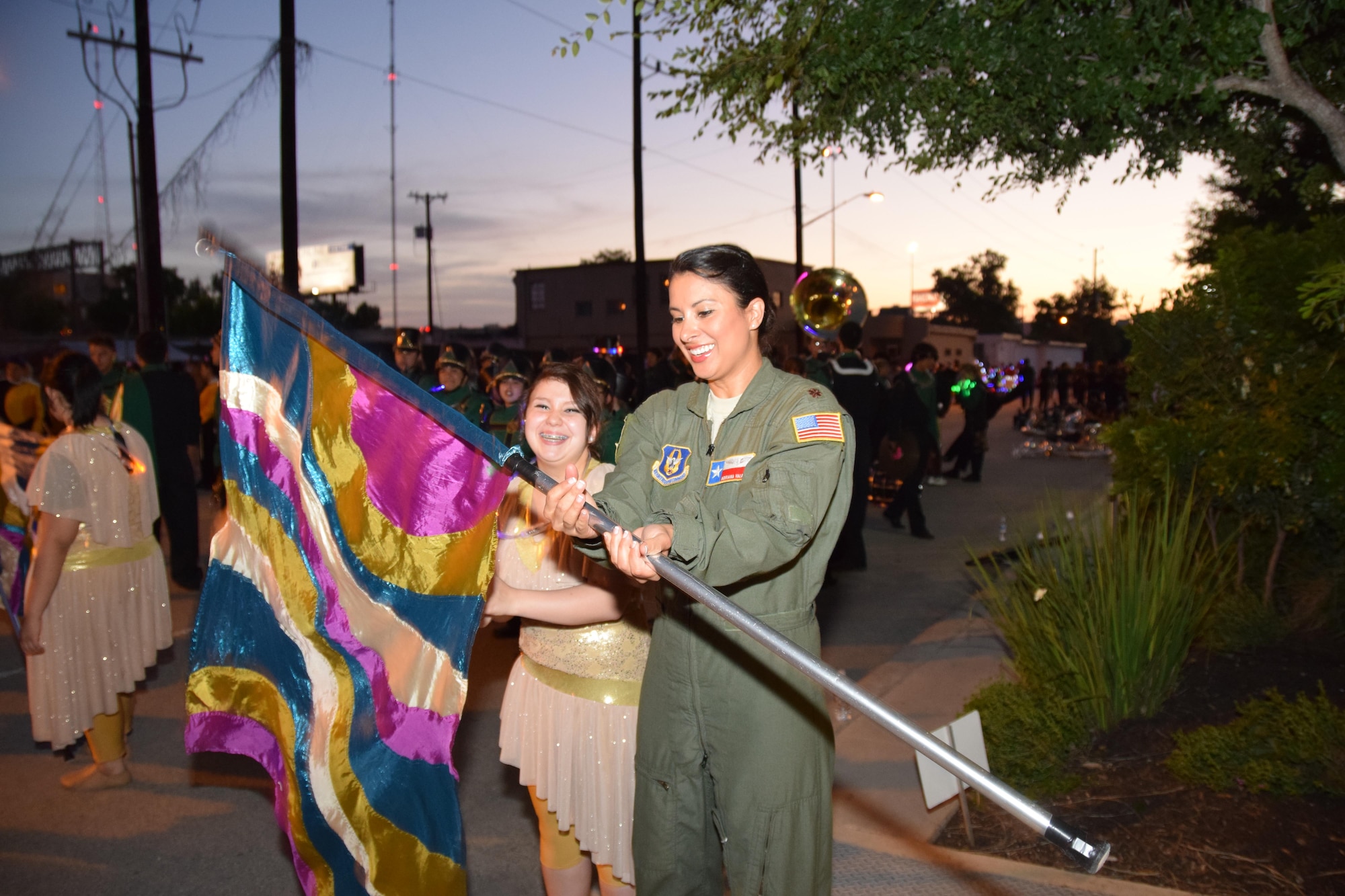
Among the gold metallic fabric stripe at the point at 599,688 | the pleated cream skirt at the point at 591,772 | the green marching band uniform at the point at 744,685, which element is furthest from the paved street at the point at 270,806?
the green marching band uniform at the point at 744,685

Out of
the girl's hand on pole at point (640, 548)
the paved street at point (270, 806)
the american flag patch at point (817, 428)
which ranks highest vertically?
the american flag patch at point (817, 428)

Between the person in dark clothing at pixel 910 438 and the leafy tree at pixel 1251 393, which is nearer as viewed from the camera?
the leafy tree at pixel 1251 393

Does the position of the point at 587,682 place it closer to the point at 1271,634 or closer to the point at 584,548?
the point at 584,548

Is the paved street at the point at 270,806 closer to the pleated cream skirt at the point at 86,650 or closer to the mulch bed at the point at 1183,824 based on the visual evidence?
the mulch bed at the point at 1183,824

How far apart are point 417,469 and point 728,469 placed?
0.86 meters

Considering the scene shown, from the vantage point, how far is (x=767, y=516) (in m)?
2.19

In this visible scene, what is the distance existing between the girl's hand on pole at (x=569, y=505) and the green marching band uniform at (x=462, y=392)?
675cm

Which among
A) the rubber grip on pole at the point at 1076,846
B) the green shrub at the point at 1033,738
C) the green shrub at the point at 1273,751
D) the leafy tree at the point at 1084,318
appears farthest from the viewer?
the leafy tree at the point at 1084,318

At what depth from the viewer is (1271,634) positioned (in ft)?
17.8

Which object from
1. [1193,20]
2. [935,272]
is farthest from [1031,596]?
[935,272]

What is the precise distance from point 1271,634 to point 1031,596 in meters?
1.54

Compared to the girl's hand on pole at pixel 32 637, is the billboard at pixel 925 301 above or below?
above

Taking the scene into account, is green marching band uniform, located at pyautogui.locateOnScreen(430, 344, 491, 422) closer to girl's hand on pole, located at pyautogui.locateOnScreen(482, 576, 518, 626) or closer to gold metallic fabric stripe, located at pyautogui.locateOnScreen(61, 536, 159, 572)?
gold metallic fabric stripe, located at pyautogui.locateOnScreen(61, 536, 159, 572)

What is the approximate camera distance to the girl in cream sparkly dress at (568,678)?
2990mm
